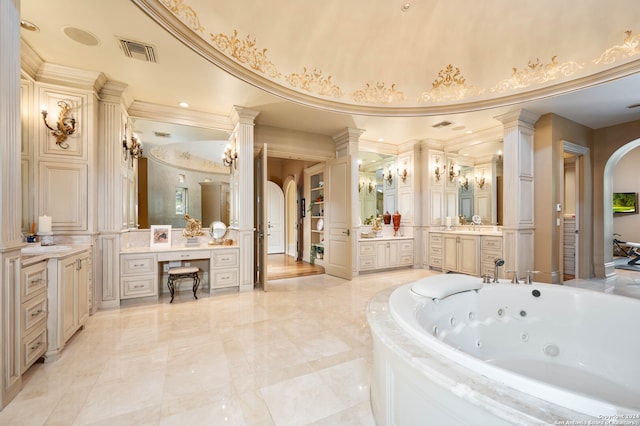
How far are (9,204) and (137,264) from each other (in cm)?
208

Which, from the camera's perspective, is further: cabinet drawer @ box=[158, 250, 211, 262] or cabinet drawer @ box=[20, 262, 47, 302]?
cabinet drawer @ box=[158, 250, 211, 262]

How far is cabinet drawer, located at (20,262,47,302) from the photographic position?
1846 millimetres

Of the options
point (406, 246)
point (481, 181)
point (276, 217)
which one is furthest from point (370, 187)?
point (276, 217)

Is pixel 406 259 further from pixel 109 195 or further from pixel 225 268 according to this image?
pixel 109 195

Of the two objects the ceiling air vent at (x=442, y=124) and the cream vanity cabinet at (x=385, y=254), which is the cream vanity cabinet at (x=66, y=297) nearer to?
the cream vanity cabinet at (x=385, y=254)

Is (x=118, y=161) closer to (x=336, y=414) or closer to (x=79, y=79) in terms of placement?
(x=79, y=79)

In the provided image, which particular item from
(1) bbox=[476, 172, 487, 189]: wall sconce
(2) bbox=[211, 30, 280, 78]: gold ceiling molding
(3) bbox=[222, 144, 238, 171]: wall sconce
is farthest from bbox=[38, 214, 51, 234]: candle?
(1) bbox=[476, 172, 487, 189]: wall sconce

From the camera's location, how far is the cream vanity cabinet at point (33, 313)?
1.83 m

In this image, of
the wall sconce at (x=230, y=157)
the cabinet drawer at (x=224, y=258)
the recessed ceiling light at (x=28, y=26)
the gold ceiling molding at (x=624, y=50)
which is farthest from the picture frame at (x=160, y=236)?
the gold ceiling molding at (x=624, y=50)

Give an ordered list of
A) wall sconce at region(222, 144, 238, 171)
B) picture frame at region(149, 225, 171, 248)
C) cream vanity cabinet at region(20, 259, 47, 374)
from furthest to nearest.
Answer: wall sconce at region(222, 144, 238, 171)
picture frame at region(149, 225, 171, 248)
cream vanity cabinet at region(20, 259, 47, 374)

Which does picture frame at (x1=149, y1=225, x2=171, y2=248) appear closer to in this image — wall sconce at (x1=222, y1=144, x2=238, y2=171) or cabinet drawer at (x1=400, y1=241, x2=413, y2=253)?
wall sconce at (x1=222, y1=144, x2=238, y2=171)

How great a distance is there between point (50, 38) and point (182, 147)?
184cm

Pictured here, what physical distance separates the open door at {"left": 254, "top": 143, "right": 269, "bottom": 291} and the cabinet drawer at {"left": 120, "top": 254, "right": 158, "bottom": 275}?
1.48 m

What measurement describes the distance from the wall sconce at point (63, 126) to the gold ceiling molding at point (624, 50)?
639cm
